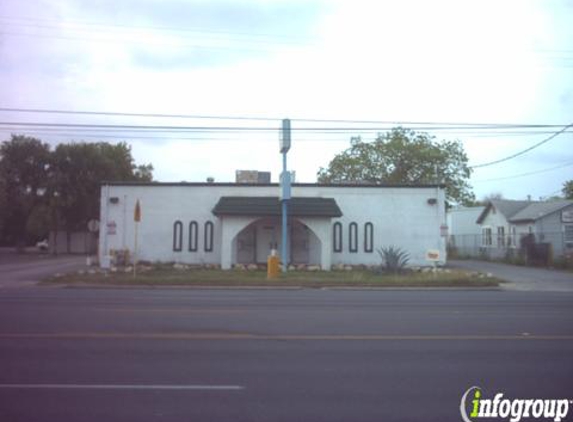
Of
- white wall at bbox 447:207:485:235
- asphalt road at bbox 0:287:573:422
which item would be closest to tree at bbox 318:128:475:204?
white wall at bbox 447:207:485:235

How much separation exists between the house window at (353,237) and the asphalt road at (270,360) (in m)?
19.1

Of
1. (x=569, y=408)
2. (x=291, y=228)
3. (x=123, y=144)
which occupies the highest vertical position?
(x=123, y=144)

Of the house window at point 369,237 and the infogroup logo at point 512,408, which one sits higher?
the house window at point 369,237

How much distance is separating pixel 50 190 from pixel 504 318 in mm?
51884

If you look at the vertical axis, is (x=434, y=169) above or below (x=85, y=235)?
above

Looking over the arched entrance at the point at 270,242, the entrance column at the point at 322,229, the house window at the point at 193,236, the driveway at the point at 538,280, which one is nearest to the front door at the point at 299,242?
the arched entrance at the point at 270,242

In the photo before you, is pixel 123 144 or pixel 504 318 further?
pixel 123 144

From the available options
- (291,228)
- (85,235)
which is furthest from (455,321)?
(85,235)

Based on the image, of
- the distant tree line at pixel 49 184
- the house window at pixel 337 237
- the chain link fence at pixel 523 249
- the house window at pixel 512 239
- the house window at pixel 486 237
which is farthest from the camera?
the distant tree line at pixel 49 184

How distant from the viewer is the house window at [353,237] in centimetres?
3475

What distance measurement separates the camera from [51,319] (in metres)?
12.7

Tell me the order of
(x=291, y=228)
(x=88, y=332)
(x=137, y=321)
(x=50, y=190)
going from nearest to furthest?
(x=88, y=332)
(x=137, y=321)
(x=291, y=228)
(x=50, y=190)

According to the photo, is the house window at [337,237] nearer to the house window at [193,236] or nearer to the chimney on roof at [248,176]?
the chimney on roof at [248,176]

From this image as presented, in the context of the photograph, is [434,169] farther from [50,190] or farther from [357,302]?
[357,302]
